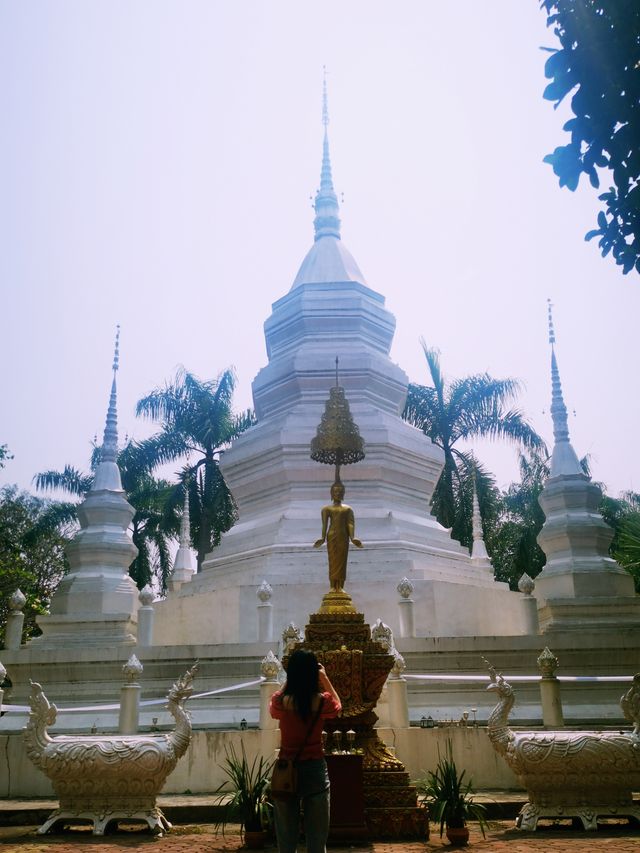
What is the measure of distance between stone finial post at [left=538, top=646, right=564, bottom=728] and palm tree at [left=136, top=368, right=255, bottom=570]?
21.5m

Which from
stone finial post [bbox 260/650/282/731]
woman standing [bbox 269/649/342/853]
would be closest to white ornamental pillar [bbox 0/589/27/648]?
stone finial post [bbox 260/650/282/731]

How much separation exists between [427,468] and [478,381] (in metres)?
12.3

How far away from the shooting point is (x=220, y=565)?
1784 centimetres

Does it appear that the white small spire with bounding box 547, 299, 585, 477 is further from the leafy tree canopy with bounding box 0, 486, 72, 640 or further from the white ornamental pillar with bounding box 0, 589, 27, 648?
the leafy tree canopy with bounding box 0, 486, 72, 640

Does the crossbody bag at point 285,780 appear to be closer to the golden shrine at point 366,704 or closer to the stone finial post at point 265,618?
the golden shrine at point 366,704

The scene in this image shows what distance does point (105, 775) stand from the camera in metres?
8.58

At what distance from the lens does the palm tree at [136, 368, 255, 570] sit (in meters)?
32.1

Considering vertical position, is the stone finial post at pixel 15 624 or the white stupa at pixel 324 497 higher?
the white stupa at pixel 324 497

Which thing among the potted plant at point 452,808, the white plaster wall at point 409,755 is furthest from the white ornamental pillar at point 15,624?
the potted plant at point 452,808

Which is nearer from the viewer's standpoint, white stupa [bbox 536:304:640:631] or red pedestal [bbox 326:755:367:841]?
red pedestal [bbox 326:755:367:841]

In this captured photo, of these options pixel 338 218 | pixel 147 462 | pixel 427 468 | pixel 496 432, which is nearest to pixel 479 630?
pixel 427 468

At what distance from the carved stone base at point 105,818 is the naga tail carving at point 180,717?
1.96 ft

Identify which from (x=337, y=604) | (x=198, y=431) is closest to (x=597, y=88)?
(x=337, y=604)

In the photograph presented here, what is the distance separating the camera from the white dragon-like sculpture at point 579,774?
8.56 metres
